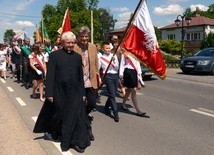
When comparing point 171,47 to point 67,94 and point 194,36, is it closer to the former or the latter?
point 194,36

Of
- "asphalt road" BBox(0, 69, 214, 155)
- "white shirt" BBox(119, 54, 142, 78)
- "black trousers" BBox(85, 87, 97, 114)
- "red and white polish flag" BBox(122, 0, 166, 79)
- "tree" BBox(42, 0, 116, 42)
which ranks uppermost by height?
"tree" BBox(42, 0, 116, 42)

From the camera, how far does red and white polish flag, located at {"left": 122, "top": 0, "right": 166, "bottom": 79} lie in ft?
23.2

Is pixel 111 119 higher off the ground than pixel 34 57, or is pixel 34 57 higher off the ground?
pixel 34 57

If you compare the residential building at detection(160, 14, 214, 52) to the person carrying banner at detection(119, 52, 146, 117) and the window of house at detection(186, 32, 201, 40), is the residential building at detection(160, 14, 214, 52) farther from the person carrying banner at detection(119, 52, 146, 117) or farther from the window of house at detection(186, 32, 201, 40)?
the person carrying banner at detection(119, 52, 146, 117)

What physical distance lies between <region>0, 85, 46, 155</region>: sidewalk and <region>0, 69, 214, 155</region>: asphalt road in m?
0.14

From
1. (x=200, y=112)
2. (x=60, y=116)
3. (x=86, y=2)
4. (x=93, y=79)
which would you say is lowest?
(x=200, y=112)

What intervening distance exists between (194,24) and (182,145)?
70.7 metres

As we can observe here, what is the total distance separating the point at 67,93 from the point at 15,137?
1416 mm

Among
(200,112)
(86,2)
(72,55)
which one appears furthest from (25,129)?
(86,2)

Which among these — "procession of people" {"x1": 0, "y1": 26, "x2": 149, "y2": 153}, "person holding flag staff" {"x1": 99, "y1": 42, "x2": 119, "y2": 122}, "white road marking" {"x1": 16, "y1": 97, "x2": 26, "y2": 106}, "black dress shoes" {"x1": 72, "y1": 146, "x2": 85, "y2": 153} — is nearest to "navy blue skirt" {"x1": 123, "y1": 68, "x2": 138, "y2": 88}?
"person holding flag staff" {"x1": 99, "y1": 42, "x2": 119, "y2": 122}

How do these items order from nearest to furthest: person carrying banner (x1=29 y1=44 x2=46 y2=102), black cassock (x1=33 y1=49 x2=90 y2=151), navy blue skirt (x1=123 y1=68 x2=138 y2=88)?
black cassock (x1=33 y1=49 x2=90 y2=151)
navy blue skirt (x1=123 y1=68 x2=138 y2=88)
person carrying banner (x1=29 y1=44 x2=46 y2=102)

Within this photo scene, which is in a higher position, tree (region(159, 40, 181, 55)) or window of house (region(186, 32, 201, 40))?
window of house (region(186, 32, 201, 40))

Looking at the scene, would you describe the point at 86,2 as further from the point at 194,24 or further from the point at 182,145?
the point at 182,145

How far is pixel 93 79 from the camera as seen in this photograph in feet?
21.0
